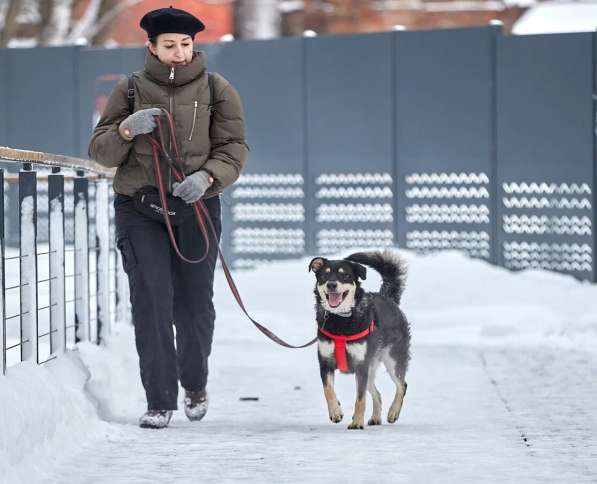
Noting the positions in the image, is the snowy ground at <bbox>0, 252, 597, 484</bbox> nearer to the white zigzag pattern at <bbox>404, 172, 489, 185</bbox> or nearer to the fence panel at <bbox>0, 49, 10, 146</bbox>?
the white zigzag pattern at <bbox>404, 172, 489, 185</bbox>

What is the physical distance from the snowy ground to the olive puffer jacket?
1064mm

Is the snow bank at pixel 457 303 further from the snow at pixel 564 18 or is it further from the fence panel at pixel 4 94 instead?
the snow at pixel 564 18

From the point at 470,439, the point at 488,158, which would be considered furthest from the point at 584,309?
the point at 470,439

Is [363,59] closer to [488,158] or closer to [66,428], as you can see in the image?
[488,158]

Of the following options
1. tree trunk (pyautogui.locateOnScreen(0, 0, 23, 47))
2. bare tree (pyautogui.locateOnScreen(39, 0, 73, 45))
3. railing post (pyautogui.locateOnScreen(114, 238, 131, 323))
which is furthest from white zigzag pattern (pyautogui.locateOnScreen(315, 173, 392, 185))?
bare tree (pyautogui.locateOnScreen(39, 0, 73, 45))

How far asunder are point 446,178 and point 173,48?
25.2ft

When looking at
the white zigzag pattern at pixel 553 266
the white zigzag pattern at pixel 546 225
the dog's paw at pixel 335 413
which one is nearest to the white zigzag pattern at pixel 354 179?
the white zigzag pattern at pixel 546 225

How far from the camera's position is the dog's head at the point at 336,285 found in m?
6.02

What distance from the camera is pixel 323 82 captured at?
13672mm

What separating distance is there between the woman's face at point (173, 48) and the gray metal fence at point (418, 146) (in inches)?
298

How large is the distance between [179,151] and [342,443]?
5.26 feet

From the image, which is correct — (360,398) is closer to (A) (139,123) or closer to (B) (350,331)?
(B) (350,331)

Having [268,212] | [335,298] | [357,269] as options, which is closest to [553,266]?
[268,212]

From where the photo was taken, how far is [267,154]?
13961 millimetres
